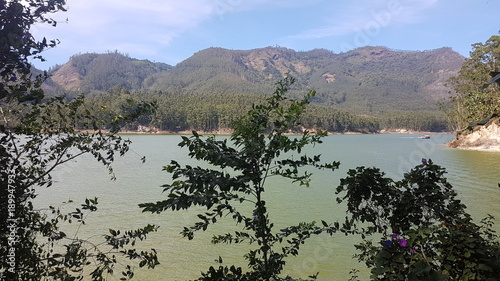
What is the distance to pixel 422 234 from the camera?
2244 mm

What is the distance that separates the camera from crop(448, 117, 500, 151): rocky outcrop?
40.8 metres

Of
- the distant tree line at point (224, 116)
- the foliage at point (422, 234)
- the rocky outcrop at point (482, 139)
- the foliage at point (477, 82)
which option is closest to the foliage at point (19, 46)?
the foliage at point (422, 234)

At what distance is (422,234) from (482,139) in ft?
167

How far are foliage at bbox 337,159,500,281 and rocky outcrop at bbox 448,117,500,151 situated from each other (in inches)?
1795

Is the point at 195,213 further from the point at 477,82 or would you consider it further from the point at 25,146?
the point at 477,82

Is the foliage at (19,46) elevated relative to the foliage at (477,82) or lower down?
lower down

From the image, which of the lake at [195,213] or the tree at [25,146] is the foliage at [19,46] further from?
the lake at [195,213]

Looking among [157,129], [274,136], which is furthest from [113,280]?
[157,129]

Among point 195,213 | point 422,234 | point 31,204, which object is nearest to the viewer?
point 422,234

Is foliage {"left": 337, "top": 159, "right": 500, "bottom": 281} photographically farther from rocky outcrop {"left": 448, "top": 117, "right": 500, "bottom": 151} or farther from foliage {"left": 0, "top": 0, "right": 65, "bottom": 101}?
rocky outcrop {"left": 448, "top": 117, "right": 500, "bottom": 151}

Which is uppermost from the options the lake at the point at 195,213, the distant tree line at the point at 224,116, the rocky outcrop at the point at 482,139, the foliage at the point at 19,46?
the distant tree line at the point at 224,116

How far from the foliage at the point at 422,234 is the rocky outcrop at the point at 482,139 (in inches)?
1795

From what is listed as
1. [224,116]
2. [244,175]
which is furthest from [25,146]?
[224,116]

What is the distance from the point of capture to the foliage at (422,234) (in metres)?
2.18
